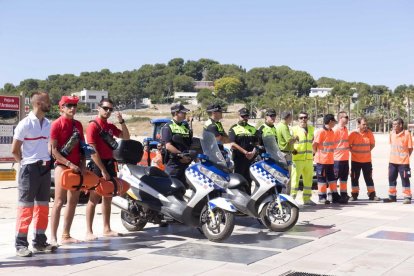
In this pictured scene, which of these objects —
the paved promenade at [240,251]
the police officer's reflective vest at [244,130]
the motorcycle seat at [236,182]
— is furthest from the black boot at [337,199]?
the motorcycle seat at [236,182]

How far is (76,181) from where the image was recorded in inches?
291

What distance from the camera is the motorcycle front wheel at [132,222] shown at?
8.88 meters

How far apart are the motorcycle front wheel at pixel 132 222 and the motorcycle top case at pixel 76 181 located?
138cm

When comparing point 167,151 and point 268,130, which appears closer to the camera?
point 167,151

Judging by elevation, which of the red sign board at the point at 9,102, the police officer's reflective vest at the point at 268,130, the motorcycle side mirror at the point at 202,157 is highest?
the red sign board at the point at 9,102

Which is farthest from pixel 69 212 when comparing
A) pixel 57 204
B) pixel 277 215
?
pixel 277 215

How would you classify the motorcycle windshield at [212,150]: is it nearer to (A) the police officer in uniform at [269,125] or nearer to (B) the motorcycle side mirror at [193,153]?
(B) the motorcycle side mirror at [193,153]

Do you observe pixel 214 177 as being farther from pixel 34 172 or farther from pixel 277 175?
pixel 34 172

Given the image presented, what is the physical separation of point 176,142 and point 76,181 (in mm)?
1897

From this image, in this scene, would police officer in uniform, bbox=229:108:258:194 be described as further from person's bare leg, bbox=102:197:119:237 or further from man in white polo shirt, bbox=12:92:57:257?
man in white polo shirt, bbox=12:92:57:257

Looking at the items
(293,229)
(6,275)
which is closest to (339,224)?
(293,229)

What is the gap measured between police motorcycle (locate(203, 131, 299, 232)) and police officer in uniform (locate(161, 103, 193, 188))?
0.44 metres

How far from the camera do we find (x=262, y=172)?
9031mm

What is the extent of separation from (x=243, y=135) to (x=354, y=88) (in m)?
172
